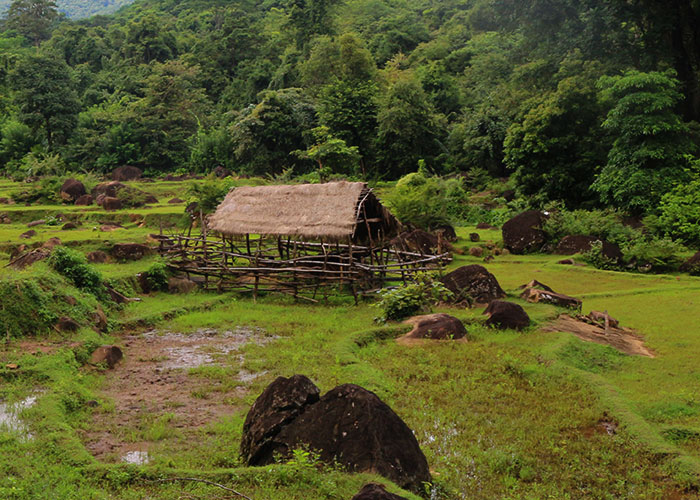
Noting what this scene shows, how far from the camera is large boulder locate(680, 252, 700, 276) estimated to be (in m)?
15.3

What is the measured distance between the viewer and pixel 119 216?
23.8 meters

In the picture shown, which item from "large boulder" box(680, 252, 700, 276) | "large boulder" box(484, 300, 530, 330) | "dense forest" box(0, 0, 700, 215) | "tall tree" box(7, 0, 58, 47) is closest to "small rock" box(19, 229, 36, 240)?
"dense forest" box(0, 0, 700, 215)

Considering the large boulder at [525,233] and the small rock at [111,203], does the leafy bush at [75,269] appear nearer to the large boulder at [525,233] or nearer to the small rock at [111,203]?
the large boulder at [525,233]

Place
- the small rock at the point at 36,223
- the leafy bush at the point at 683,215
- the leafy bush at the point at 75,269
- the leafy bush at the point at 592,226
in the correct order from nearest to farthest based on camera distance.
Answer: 1. the leafy bush at the point at 75,269
2. the leafy bush at the point at 683,215
3. the leafy bush at the point at 592,226
4. the small rock at the point at 36,223

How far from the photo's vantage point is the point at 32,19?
69.4 metres

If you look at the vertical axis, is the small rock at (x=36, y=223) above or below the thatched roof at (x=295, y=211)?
below

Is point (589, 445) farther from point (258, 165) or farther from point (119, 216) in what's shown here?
point (258, 165)

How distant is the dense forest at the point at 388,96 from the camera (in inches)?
837

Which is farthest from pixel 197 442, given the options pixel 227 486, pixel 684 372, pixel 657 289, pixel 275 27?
pixel 275 27

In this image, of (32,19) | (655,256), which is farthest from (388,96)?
(32,19)

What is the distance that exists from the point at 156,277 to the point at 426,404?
8.67m

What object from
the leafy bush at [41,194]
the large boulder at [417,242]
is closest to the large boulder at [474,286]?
the large boulder at [417,242]

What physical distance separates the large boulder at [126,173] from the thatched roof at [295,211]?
23227 mm

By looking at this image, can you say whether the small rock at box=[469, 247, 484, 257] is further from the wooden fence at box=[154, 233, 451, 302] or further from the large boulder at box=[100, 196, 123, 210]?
the large boulder at box=[100, 196, 123, 210]
